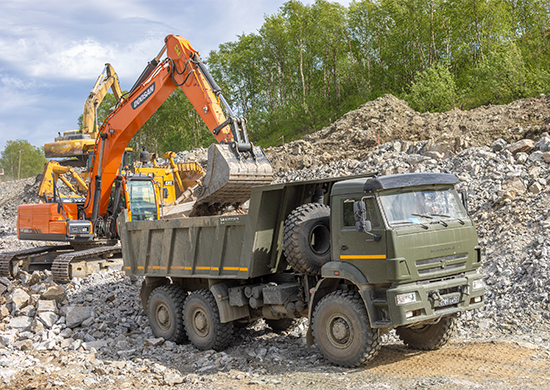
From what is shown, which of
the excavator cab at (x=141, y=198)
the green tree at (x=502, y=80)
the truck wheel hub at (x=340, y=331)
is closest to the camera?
the truck wheel hub at (x=340, y=331)

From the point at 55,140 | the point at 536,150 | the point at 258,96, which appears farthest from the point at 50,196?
the point at 258,96

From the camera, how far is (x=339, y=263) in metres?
6.32

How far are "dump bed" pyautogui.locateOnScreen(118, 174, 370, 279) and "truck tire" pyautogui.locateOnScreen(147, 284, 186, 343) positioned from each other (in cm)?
38

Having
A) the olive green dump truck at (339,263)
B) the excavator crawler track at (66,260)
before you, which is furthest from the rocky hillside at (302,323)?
the olive green dump truck at (339,263)

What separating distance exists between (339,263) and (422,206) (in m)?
1.26

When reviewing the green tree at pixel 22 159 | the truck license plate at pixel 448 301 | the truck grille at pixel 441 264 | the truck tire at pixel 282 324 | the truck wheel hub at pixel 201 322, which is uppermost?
the green tree at pixel 22 159

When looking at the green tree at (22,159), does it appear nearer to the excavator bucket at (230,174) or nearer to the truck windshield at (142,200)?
the truck windshield at (142,200)

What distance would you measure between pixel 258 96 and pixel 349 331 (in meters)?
49.8

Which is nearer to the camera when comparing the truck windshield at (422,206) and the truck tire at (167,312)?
the truck windshield at (422,206)

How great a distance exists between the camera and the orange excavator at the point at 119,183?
10.3 meters

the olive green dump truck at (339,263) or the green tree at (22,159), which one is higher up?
the green tree at (22,159)

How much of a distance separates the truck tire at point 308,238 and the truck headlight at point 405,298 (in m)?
1.34

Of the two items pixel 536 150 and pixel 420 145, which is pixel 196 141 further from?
pixel 536 150

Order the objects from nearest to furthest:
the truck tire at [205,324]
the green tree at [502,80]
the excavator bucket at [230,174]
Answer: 1. the truck tire at [205,324]
2. the excavator bucket at [230,174]
3. the green tree at [502,80]
